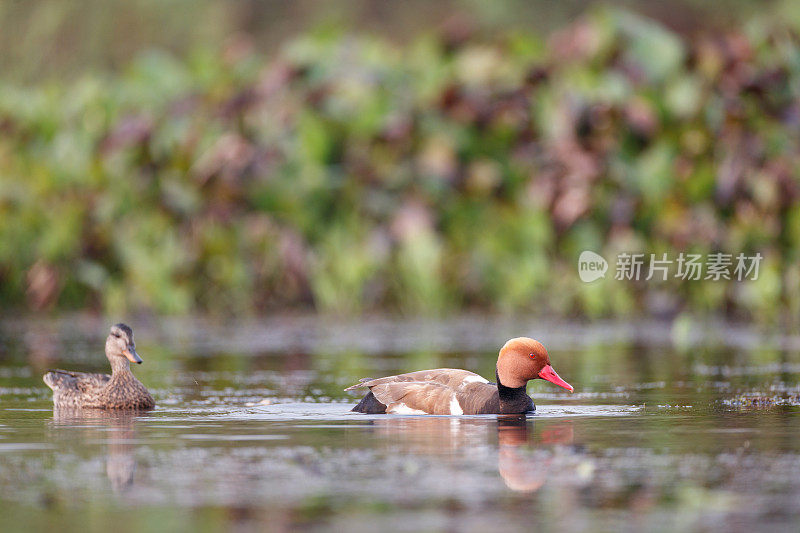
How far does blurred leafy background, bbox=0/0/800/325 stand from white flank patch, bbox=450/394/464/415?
21.4 feet

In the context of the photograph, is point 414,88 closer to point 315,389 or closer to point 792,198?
point 792,198

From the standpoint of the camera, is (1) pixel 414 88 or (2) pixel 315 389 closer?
(2) pixel 315 389

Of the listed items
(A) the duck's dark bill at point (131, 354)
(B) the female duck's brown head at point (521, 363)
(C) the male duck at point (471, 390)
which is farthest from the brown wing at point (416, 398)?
(A) the duck's dark bill at point (131, 354)

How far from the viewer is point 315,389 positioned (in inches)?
322

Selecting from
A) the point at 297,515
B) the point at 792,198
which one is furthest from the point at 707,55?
the point at 297,515

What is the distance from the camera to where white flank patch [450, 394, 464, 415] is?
6953 mm

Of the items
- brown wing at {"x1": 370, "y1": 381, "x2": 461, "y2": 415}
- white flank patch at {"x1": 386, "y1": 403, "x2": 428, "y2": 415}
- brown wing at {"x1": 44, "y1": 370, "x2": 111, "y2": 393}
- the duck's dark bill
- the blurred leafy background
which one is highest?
the blurred leafy background

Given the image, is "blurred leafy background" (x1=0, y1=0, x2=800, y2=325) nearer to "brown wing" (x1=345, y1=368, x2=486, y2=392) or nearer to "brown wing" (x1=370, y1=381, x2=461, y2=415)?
"brown wing" (x1=345, y1=368, x2=486, y2=392)

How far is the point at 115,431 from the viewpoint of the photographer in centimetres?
645

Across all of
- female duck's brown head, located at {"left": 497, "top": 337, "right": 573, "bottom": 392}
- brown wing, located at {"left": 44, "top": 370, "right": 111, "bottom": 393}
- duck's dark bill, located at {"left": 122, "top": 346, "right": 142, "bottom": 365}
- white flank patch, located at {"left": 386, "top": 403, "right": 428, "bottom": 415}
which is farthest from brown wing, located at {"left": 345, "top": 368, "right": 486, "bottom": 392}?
brown wing, located at {"left": 44, "top": 370, "right": 111, "bottom": 393}

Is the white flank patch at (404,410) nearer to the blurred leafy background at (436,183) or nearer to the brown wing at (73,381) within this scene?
the brown wing at (73,381)

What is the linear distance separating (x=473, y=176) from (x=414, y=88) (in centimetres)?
110

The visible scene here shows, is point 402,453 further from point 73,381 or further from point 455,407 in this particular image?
point 73,381

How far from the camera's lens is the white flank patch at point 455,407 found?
274 inches
